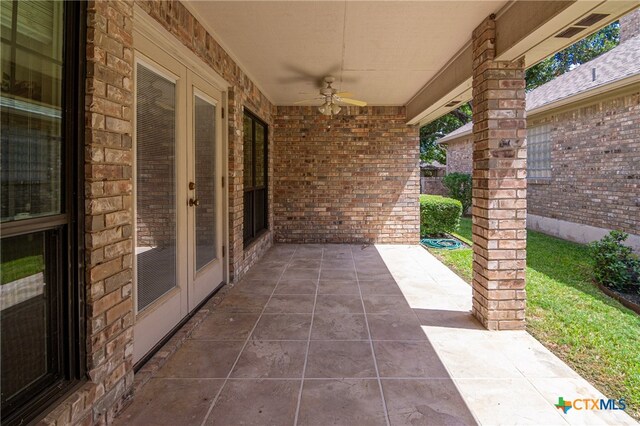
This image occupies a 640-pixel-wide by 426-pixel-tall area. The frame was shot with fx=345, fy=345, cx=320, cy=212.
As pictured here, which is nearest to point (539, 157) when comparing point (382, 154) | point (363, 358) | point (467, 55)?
point (382, 154)

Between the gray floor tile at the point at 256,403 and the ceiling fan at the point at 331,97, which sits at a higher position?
the ceiling fan at the point at 331,97

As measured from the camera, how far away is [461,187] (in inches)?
467

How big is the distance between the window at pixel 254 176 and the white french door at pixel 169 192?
5.10 ft

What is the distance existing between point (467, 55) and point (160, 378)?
4.15 meters

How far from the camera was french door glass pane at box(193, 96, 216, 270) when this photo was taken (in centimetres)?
332

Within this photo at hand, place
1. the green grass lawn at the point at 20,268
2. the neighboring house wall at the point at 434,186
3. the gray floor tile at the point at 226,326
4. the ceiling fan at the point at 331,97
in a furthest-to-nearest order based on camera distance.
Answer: the neighboring house wall at the point at 434,186 < the ceiling fan at the point at 331,97 < the gray floor tile at the point at 226,326 < the green grass lawn at the point at 20,268

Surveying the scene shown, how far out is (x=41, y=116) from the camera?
4.89ft

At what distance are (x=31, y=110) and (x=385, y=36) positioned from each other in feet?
10.4

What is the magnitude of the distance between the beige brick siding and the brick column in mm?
4188

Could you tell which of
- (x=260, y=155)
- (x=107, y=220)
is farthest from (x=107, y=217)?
(x=260, y=155)

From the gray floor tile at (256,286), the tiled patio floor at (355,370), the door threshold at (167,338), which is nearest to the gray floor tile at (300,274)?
the gray floor tile at (256,286)

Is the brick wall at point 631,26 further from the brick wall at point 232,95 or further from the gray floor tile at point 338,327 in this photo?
the gray floor tile at point 338,327

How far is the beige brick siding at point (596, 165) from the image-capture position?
18.5 ft

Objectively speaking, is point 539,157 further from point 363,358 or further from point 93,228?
point 93,228
